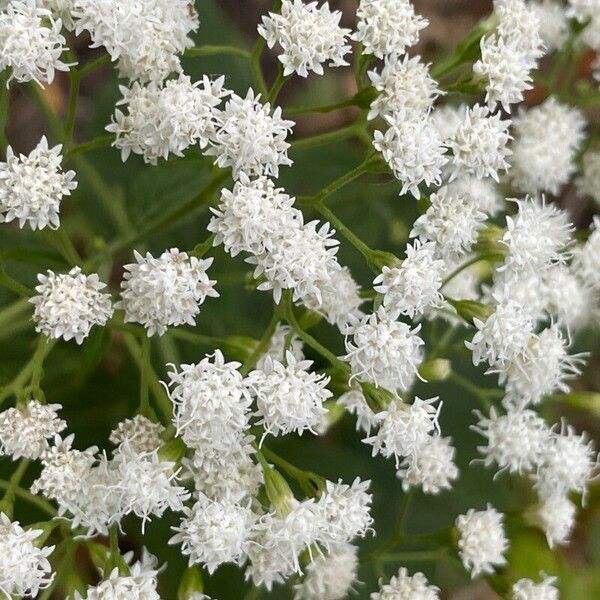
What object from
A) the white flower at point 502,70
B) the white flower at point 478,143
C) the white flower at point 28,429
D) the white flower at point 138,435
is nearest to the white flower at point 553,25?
the white flower at point 502,70

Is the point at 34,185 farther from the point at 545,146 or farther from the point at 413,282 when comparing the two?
the point at 545,146

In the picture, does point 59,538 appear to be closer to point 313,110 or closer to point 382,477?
point 382,477

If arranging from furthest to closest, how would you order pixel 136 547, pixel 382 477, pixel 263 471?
pixel 136 547 → pixel 382 477 → pixel 263 471

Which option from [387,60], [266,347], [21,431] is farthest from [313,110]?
[21,431]

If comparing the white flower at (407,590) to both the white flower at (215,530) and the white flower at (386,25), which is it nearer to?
the white flower at (215,530)

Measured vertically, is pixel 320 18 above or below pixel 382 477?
above

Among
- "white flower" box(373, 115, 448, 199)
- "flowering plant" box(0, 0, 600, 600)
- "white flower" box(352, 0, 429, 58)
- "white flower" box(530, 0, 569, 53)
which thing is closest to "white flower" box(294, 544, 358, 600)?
"flowering plant" box(0, 0, 600, 600)
